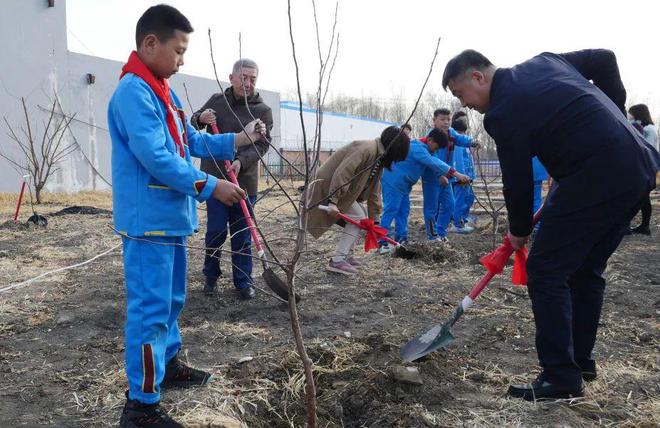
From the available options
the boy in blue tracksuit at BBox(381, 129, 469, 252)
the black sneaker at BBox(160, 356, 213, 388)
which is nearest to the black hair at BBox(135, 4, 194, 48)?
the black sneaker at BBox(160, 356, 213, 388)

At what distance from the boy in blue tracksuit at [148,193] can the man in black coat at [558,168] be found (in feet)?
4.14

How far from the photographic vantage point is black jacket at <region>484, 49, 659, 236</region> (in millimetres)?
2432

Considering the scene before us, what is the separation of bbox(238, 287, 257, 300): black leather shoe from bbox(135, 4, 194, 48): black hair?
8.50 ft

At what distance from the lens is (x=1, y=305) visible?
4.39 metres

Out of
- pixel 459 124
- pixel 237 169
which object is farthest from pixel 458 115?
pixel 237 169

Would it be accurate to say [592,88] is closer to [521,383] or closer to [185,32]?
[521,383]

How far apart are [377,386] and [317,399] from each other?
12.0 inches

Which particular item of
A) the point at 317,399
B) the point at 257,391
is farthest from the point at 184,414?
the point at 317,399

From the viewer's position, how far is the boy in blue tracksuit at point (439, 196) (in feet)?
23.6

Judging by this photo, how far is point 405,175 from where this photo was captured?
6.70 m

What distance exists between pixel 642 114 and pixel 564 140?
21.7ft

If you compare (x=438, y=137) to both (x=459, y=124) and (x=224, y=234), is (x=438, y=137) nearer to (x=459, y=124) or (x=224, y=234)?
(x=459, y=124)

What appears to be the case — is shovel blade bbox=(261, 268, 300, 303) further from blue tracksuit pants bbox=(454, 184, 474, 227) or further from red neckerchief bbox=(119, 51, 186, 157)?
blue tracksuit pants bbox=(454, 184, 474, 227)

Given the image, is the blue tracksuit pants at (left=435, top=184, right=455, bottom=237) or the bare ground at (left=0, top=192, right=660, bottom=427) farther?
the blue tracksuit pants at (left=435, top=184, right=455, bottom=237)
